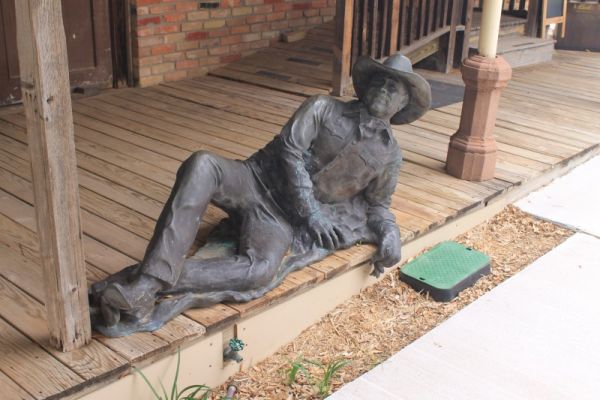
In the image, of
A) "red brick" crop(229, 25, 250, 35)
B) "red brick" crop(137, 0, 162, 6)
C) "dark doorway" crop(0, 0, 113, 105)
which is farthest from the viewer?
"red brick" crop(229, 25, 250, 35)

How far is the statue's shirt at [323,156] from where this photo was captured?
2.94 meters

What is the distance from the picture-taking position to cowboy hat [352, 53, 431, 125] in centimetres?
293

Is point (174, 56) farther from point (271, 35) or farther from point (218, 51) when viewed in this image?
point (271, 35)

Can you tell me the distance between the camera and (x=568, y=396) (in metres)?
2.66

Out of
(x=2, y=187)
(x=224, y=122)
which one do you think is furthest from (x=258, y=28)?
(x=2, y=187)

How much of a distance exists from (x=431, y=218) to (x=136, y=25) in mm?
3163

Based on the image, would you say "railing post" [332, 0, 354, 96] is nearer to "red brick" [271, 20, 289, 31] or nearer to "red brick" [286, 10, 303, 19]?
"red brick" [271, 20, 289, 31]

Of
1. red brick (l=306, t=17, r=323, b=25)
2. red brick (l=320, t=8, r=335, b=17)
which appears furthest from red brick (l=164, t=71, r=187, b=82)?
red brick (l=320, t=8, r=335, b=17)

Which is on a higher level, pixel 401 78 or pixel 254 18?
pixel 401 78

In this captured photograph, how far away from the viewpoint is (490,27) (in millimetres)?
3998

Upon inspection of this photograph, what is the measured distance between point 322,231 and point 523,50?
5.29 metres

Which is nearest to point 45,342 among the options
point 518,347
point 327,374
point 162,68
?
point 327,374

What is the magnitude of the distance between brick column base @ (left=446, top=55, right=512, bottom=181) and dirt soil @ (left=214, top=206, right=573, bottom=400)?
1.49ft

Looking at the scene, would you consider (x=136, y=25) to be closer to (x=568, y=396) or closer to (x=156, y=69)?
(x=156, y=69)
